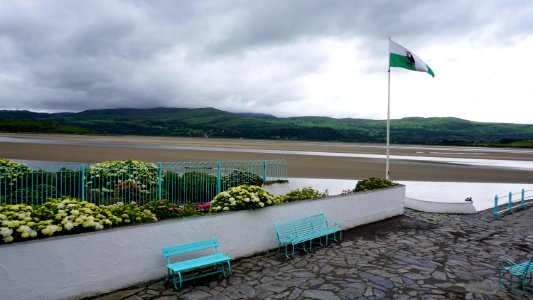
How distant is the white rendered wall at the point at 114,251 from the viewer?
5438 millimetres

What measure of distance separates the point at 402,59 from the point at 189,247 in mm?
11663

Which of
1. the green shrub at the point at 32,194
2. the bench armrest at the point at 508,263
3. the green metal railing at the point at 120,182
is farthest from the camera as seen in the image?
the green metal railing at the point at 120,182

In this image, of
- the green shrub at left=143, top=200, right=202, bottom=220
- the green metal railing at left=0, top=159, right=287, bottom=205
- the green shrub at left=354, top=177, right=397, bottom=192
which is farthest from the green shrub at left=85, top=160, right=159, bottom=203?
the green shrub at left=354, top=177, right=397, bottom=192

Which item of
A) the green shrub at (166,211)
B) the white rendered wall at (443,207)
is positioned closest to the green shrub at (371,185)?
the white rendered wall at (443,207)

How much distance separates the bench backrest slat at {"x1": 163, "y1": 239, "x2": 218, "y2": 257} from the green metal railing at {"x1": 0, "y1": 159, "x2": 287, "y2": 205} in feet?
16.7

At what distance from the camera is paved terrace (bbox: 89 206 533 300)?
630 centimetres

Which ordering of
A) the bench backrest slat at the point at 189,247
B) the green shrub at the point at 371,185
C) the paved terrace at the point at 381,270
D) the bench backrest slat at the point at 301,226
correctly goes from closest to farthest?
the paved terrace at the point at 381,270
the bench backrest slat at the point at 189,247
the bench backrest slat at the point at 301,226
the green shrub at the point at 371,185

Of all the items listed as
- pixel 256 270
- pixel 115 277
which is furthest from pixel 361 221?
pixel 115 277

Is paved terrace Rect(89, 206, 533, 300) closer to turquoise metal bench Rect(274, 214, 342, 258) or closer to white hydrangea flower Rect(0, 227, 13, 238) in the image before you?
turquoise metal bench Rect(274, 214, 342, 258)

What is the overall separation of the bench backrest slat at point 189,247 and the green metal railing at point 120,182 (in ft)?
16.7

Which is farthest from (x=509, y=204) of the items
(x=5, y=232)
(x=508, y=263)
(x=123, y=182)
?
(x=5, y=232)

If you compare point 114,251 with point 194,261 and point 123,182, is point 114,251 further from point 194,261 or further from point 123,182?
point 123,182

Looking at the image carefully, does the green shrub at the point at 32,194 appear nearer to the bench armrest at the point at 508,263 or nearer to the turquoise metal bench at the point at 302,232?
the turquoise metal bench at the point at 302,232

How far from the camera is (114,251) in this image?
20.8 feet
